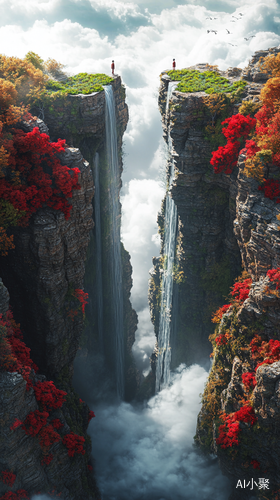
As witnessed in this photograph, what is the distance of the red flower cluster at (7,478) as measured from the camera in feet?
72.4

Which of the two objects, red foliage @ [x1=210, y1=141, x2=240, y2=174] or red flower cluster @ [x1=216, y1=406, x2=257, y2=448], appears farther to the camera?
red foliage @ [x1=210, y1=141, x2=240, y2=174]

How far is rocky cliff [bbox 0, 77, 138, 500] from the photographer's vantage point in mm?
23188

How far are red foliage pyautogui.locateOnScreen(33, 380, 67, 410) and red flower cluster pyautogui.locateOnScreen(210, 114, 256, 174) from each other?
28.1 m

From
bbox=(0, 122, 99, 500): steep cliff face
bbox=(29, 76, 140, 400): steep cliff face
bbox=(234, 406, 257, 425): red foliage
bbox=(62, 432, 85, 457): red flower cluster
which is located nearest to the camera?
bbox=(0, 122, 99, 500): steep cliff face

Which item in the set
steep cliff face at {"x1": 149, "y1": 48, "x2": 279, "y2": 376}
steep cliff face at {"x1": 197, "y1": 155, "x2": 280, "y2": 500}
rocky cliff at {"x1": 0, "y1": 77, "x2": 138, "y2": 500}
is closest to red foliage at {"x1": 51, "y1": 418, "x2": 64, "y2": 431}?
rocky cliff at {"x1": 0, "y1": 77, "x2": 138, "y2": 500}

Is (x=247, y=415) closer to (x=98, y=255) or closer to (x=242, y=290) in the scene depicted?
(x=242, y=290)

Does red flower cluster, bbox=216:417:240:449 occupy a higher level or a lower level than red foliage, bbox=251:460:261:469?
higher

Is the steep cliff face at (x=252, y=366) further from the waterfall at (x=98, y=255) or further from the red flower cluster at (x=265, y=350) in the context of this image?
the waterfall at (x=98, y=255)

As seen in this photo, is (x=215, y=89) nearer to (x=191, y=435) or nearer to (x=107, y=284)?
(x=107, y=284)

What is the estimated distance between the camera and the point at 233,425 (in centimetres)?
2817

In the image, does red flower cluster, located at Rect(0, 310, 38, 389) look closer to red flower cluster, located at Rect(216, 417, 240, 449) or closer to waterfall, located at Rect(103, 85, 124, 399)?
red flower cluster, located at Rect(216, 417, 240, 449)

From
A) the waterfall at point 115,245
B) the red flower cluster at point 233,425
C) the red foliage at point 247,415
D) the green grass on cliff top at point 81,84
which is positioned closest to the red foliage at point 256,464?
the red flower cluster at point 233,425

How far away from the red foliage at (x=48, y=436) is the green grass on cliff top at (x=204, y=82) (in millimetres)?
37208

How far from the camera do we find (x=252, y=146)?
32500 mm
